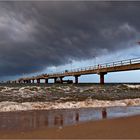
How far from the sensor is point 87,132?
21.2 ft

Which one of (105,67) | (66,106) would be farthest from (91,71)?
(66,106)

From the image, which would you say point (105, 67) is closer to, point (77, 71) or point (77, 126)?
point (77, 71)

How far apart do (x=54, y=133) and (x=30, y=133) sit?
2.29ft

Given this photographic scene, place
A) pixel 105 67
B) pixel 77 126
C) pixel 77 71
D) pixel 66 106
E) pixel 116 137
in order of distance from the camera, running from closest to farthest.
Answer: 1. pixel 116 137
2. pixel 77 126
3. pixel 66 106
4. pixel 105 67
5. pixel 77 71

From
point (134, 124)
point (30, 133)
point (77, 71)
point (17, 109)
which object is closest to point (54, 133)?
point (30, 133)

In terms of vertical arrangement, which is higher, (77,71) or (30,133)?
(77,71)

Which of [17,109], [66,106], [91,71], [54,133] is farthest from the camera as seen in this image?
[91,71]

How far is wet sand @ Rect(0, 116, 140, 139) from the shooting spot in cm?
606

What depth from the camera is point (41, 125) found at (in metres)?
7.70

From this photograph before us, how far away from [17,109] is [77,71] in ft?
147

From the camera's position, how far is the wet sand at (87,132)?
6.06 m

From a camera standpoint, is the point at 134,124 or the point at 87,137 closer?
the point at 87,137

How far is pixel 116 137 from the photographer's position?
230 inches

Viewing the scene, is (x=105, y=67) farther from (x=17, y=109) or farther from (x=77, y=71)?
(x=17, y=109)
